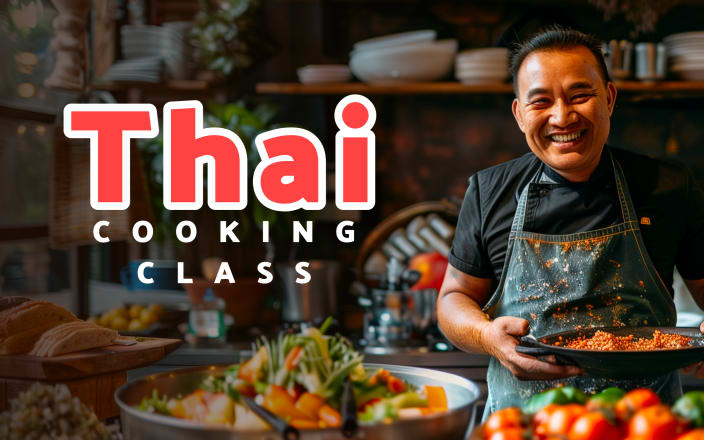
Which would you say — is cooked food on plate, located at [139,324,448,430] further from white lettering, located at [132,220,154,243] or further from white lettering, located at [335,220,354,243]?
white lettering, located at [335,220,354,243]

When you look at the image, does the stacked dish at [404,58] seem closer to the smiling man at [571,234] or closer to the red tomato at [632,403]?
the smiling man at [571,234]

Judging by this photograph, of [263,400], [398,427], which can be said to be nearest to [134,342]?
[263,400]

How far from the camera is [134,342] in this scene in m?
1.48

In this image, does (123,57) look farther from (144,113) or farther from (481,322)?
(481,322)

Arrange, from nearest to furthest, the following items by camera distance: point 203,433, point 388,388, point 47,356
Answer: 1. point 203,433
2. point 388,388
3. point 47,356

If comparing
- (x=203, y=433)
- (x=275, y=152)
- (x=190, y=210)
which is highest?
(x=275, y=152)

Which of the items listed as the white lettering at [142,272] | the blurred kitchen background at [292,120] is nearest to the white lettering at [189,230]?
the blurred kitchen background at [292,120]

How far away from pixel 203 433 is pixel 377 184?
2.65 m

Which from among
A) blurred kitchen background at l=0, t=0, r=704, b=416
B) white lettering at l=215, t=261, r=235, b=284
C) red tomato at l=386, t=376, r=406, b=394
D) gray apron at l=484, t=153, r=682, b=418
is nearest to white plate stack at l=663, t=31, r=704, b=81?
blurred kitchen background at l=0, t=0, r=704, b=416

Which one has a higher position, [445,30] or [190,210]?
[445,30]

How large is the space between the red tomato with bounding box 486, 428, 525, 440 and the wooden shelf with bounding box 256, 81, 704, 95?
2335 millimetres

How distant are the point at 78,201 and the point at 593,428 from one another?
2575 millimetres

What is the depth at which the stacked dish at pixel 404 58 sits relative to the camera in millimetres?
3164

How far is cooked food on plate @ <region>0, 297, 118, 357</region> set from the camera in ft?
4.41
